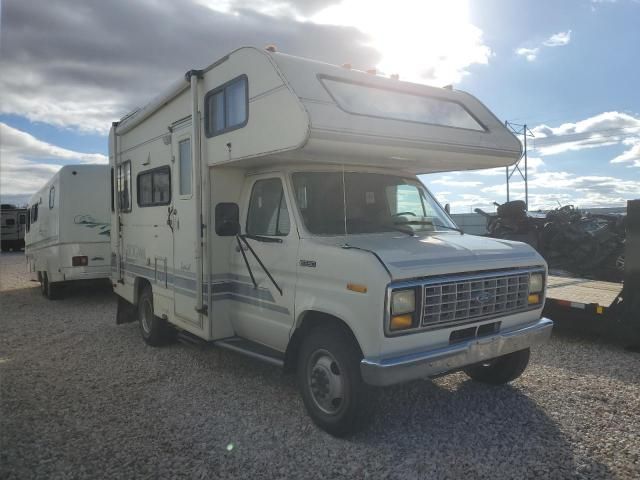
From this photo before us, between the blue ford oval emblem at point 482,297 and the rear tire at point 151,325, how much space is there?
14.0 feet

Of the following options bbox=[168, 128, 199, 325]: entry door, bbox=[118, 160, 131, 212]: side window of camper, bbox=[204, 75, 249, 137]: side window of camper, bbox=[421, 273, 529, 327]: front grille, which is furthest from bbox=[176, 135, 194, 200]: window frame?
bbox=[421, 273, 529, 327]: front grille

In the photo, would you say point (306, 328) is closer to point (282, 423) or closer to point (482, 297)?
point (282, 423)

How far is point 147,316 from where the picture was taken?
720 cm

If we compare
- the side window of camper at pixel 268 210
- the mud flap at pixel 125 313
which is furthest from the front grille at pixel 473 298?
the mud flap at pixel 125 313

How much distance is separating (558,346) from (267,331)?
13.1 ft

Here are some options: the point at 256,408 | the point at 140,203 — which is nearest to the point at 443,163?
the point at 256,408

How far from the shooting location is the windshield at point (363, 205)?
4633mm

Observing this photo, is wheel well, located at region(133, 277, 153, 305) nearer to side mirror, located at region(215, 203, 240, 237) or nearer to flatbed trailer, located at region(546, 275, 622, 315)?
side mirror, located at region(215, 203, 240, 237)

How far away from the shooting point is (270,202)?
4.92m

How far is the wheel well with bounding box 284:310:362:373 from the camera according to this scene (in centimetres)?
407

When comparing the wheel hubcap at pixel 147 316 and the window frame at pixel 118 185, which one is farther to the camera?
the window frame at pixel 118 185

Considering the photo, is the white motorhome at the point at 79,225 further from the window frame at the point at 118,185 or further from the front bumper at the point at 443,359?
the front bumper at the point at 443,359

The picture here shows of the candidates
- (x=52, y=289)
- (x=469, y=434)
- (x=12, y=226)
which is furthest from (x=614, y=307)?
(x=12, y=226)

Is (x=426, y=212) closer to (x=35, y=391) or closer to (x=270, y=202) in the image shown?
(x=270, y=202)
